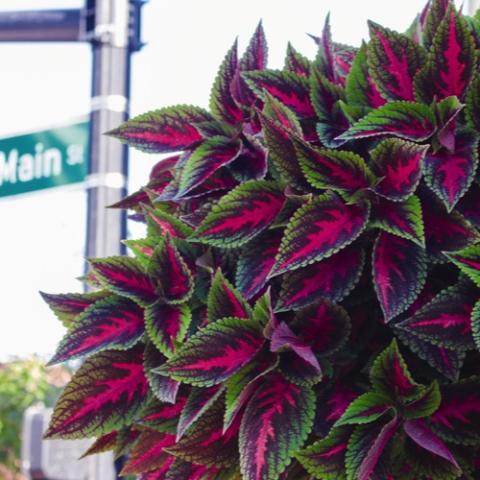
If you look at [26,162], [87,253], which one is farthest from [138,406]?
[26,162]

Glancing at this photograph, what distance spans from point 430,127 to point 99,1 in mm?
2482

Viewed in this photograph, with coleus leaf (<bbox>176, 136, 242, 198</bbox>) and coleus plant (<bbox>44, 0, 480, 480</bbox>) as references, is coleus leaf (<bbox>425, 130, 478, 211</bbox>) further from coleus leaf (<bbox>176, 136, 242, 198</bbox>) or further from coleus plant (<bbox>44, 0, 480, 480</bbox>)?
coleus leaf (<bbox>176, 136, 242, 198</bbox>)

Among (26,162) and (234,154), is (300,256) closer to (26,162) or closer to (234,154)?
(234,154)

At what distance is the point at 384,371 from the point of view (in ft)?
2.87

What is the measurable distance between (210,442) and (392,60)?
0.44 m

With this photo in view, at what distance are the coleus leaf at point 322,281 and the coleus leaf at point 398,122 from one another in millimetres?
120

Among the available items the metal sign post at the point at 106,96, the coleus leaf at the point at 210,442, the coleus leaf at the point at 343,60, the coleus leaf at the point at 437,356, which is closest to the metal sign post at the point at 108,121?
the metal sign post at the point at 106,96

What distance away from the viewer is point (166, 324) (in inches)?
38.9

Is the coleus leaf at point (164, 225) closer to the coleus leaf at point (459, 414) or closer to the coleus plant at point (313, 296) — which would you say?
the coleus plant at point (313, 296)

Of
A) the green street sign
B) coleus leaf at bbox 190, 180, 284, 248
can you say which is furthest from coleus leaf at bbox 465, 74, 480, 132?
the green street sign

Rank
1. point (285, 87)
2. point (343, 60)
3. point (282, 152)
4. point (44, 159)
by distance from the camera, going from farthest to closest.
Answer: point (44, 159), point (343, 60), point (285, 87), point (282, 152)

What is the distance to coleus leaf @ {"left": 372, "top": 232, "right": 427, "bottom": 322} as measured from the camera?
34.1 inches

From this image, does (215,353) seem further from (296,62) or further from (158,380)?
(296,62)

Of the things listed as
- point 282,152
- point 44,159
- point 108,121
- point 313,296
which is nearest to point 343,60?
point 282,152
